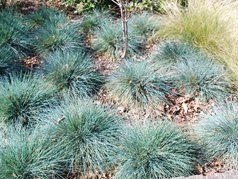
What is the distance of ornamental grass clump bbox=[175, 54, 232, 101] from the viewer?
417cm

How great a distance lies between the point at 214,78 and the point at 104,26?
1946 mm

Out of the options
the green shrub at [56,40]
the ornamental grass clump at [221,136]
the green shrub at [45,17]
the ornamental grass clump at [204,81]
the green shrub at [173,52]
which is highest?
the green shrub at [45,17]

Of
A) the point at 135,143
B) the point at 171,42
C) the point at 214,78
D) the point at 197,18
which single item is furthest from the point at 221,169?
the point at 197,18

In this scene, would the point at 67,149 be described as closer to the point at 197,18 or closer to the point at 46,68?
the point at 46,68

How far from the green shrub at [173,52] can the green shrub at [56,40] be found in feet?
3.67

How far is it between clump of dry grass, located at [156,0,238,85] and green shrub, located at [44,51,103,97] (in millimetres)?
1383

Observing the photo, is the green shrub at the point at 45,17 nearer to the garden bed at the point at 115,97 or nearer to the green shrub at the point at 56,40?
the garden bed at the point at 115,97

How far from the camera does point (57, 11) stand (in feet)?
19.9

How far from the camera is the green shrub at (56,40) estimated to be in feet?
16.4

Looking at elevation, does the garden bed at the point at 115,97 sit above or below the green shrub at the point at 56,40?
below

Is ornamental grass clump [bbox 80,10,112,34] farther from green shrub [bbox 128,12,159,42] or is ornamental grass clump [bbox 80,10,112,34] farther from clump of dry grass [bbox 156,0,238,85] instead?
clump of dry grass [bbox 156,0,238,85]

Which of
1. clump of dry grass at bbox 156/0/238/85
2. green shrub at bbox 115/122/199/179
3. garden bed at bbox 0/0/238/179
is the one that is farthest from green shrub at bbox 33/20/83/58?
green shrub at bbox 115/122/199/179

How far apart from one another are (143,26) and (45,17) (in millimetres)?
1645

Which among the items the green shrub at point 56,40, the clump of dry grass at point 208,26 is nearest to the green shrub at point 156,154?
the clump of dry grass at point 208,26
